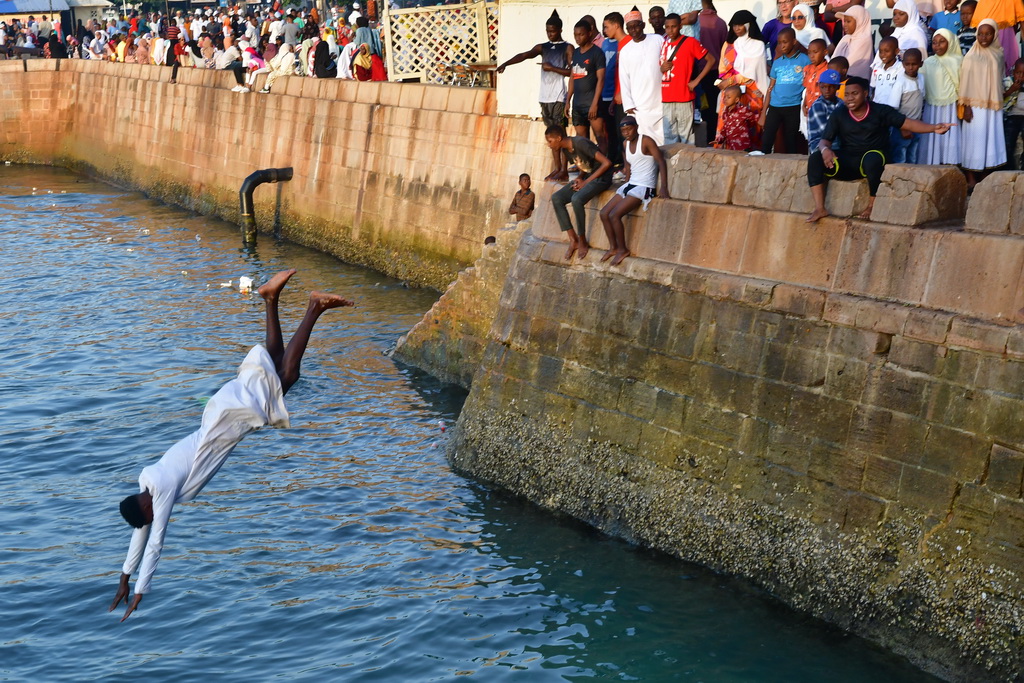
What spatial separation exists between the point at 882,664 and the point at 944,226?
3.12 m

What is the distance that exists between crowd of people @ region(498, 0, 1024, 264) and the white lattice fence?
7.85m

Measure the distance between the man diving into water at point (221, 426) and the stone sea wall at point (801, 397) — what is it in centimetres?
346

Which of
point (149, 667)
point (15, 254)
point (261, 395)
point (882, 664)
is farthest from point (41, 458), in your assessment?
point (15, 254)

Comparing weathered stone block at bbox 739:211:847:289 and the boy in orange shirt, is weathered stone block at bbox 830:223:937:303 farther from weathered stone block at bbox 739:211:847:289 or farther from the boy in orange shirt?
the boy in orange shirt

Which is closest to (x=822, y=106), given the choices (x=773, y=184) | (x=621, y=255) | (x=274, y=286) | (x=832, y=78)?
(x=832, y=78)

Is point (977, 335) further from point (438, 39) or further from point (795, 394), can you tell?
point (438, 39)

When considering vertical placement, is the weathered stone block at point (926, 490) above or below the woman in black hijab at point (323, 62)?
below

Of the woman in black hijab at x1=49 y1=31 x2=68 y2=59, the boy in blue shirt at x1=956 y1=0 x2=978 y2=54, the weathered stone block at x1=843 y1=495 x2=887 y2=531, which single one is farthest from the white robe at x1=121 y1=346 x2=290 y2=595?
the woman in black hijab at x1=49 y1=31 x2=68 y2=59

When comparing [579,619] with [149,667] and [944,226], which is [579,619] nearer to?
[149,667]

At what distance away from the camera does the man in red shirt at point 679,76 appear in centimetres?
1185

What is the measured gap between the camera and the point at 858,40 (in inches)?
443

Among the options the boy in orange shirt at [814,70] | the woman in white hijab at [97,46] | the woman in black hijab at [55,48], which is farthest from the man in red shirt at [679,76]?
the woman in black hijab at [55,48]

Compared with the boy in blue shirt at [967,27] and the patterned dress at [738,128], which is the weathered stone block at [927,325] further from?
the boy in blue shirt at [967,27]

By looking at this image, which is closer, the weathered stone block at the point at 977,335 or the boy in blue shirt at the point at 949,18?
the weathered stone block at the point at 977,335
